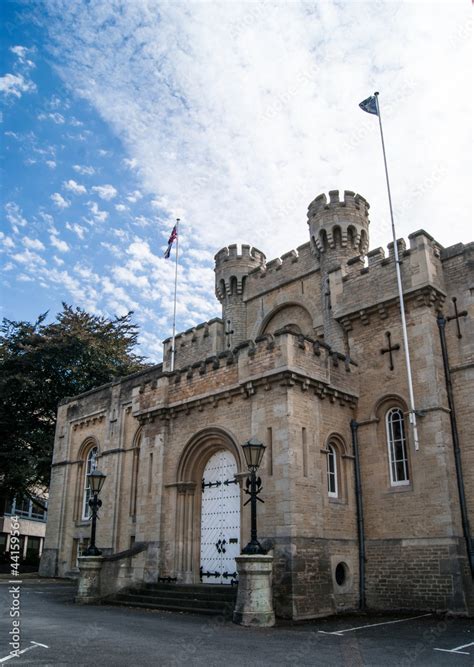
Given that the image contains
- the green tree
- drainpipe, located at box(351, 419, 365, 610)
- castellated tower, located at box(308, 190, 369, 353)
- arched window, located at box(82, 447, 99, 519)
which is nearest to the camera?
drainpipe, located at box(351, 419, 365, 610)

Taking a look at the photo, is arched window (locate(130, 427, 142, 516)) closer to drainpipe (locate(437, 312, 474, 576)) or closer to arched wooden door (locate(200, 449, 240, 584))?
arched wooden door (locate(200, 449, 240, 584))

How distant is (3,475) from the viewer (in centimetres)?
3150

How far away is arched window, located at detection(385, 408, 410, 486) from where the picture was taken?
16.2m

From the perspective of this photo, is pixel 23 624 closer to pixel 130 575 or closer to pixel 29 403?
pixel 130 575

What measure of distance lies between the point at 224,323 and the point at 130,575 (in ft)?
32.6

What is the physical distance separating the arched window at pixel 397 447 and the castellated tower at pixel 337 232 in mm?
3974

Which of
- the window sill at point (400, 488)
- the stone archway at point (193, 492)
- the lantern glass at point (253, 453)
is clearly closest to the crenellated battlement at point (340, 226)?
the stone archway at point (193, 492)

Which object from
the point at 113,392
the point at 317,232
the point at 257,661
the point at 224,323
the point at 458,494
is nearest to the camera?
the point at 257,661

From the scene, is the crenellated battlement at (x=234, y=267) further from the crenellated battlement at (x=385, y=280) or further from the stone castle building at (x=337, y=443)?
the crenellated battlement at (x=385, y=280)

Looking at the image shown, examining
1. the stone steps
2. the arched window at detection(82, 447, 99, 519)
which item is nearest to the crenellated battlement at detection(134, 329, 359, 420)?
the stone steps

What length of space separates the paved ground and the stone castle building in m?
1.49

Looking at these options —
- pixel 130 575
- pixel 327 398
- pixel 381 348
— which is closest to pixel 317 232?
pixel 381 348

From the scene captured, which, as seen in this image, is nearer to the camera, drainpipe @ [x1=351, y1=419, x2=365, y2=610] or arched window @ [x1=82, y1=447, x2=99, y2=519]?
drainpipe @ [x1=351, y1=419, x2=365, y2=610]

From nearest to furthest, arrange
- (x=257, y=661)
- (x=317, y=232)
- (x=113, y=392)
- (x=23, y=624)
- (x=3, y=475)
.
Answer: (x=257, y=661), (x=23, y=624), (x=317, y=232), (x=113, y=392), (x=3, y=475)
